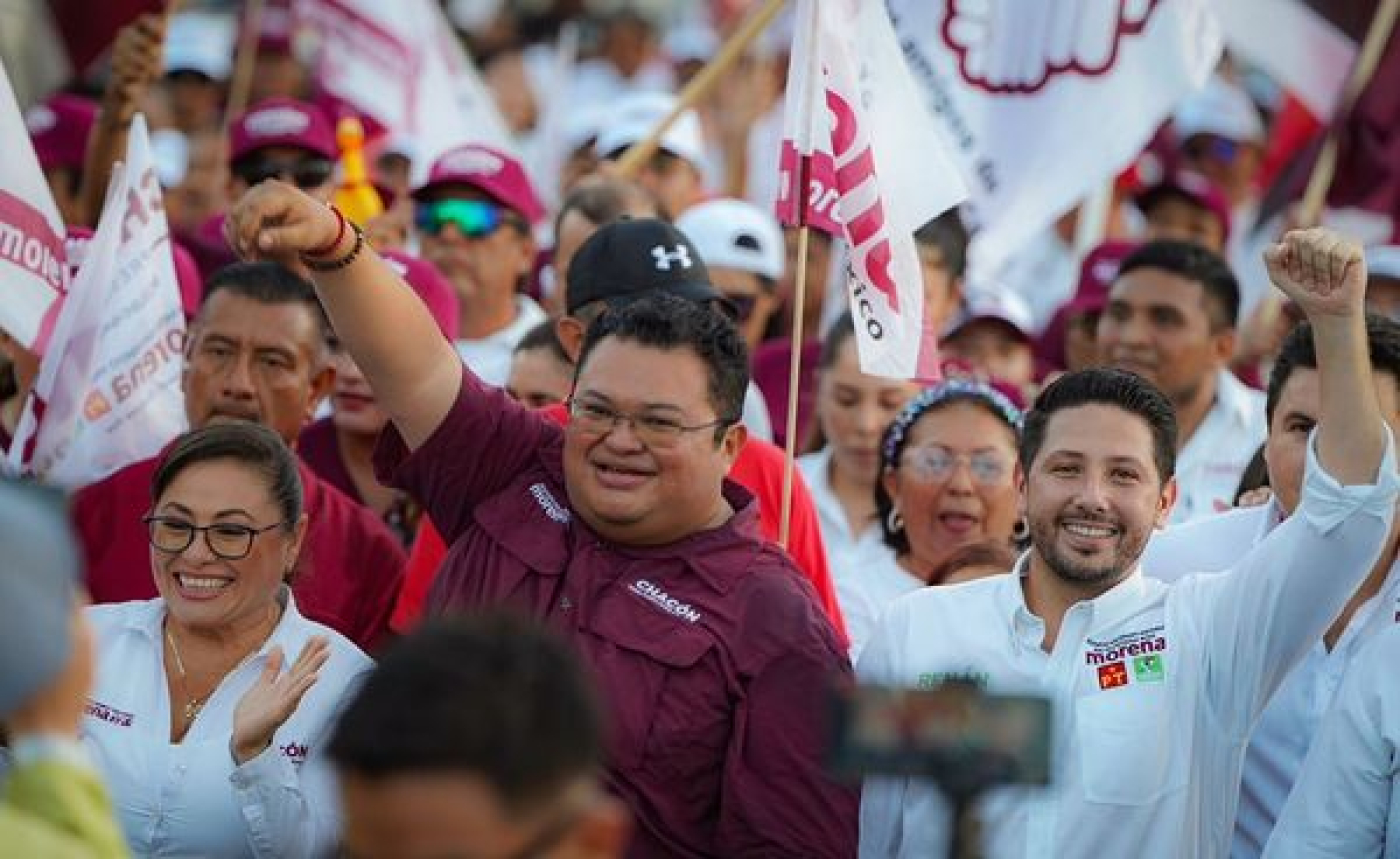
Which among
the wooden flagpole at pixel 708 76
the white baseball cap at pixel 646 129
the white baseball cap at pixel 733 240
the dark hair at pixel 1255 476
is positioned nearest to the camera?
the dark hair at pixel 1255 476

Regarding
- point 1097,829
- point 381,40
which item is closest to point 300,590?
point 1097,829

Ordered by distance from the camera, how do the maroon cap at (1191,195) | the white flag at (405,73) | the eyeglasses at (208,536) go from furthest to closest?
the white flag at (405,73) → the maroon cap at (1191,195) → the eyeglasses at (208,536)

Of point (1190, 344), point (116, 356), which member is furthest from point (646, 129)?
point (116, 356)

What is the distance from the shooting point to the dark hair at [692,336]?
6008mm

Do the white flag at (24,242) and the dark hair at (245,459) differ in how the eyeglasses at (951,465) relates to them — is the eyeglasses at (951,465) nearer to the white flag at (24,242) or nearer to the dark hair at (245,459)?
the dark hair at (245,459)

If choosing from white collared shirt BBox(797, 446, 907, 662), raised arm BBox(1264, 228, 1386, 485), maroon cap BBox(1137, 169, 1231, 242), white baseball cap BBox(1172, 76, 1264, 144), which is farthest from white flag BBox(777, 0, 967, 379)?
white baseball cap BBox(1172, 76, 1264, 144)

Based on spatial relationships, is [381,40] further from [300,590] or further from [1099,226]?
[300,590]

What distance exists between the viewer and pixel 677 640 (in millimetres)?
5730

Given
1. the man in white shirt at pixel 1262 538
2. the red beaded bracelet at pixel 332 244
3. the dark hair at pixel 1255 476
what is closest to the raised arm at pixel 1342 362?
the man in white shirt at pixel 1262 538

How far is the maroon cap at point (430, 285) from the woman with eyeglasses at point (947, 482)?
128 cm

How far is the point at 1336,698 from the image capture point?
6117 mm

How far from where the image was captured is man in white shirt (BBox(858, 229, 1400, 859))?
217 inches

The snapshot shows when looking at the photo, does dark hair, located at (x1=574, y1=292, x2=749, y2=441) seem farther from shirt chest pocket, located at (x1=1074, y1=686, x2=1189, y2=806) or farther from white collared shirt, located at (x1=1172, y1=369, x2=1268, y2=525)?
white collared shirt, located at (x1=1172, y1=369, x2=1268, y2=525)

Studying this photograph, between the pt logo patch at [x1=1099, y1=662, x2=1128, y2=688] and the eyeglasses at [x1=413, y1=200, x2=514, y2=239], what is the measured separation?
409 centimetres
